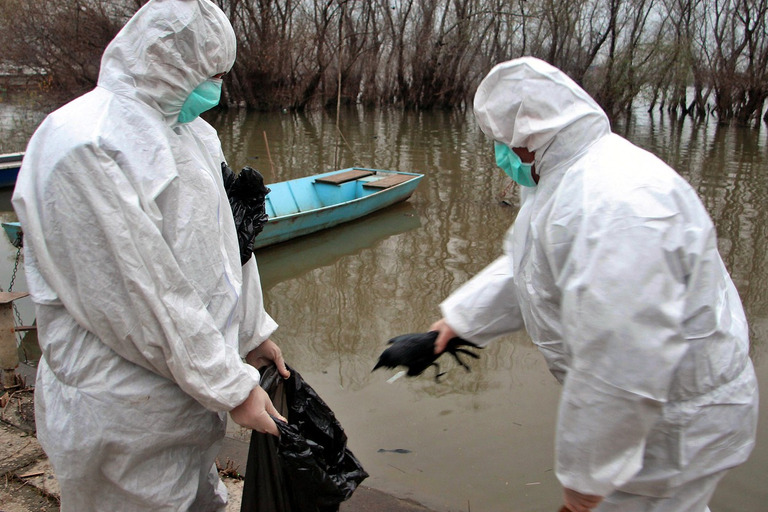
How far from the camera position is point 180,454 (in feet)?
5.40

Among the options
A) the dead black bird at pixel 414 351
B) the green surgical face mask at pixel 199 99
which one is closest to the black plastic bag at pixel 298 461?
the dead black bird at pixel 414 351

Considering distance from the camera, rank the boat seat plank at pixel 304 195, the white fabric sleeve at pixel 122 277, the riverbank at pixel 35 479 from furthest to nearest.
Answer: the boat seat plank at pixel 304 195 < the riverbank at pixel 35 479 < the white fabric sleeve at pixel 122 277

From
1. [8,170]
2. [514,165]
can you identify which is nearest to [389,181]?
[8,170]

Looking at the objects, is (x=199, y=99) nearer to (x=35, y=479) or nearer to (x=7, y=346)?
(x=35, y=479)

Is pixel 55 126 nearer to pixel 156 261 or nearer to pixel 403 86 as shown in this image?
pixel 156 261

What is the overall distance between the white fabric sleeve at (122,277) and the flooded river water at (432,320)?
231cm

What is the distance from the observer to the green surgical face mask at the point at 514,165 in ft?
5.46

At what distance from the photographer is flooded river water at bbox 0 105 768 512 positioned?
3898mm

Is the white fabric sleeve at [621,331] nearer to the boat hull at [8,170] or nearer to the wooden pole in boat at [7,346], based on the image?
the wooden pole in boat at [7,346]

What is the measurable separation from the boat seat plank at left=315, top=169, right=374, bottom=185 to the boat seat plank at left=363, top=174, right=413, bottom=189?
35cm

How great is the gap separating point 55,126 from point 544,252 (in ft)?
3.87

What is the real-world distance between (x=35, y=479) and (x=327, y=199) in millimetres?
7693

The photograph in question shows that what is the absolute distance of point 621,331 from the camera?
1.26 metres

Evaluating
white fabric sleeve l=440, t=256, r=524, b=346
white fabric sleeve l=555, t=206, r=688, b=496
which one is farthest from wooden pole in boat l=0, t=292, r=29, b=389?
white fabric sleeve l=555, t=206, r=688, b=496
